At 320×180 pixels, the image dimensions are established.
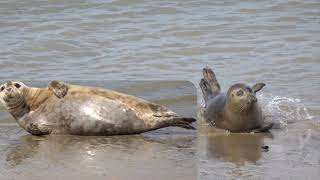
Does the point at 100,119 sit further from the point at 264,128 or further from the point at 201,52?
the point at 201,52

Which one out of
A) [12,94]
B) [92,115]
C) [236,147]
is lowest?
[236,147]

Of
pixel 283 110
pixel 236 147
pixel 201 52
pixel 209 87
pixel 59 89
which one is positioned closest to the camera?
pixel 236 147

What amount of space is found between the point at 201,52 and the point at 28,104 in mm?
4175

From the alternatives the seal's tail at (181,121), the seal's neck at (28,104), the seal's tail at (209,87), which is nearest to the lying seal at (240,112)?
the seal's tail at (209,87)

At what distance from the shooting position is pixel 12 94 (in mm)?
6293

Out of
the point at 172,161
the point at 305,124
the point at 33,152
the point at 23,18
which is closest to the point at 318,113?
the point at 305,124

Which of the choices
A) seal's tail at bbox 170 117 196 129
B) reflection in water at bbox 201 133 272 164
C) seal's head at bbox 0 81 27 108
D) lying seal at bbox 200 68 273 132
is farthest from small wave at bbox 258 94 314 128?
seal's head at bbox 0 81 27 108

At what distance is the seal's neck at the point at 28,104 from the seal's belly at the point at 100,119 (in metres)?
0.31

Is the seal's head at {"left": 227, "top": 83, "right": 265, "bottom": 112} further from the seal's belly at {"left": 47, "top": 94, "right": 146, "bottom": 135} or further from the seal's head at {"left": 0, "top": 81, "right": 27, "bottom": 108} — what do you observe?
the seal's head at {"left": 0, "top": 81, "right": 27, "bottom": 108}

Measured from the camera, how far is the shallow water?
19.0ft

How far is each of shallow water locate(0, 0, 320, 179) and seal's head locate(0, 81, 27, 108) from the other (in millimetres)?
273

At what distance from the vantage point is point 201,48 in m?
10.3

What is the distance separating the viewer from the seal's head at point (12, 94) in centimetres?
627

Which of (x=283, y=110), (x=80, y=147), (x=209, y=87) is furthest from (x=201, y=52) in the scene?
(x=80, y=147)
